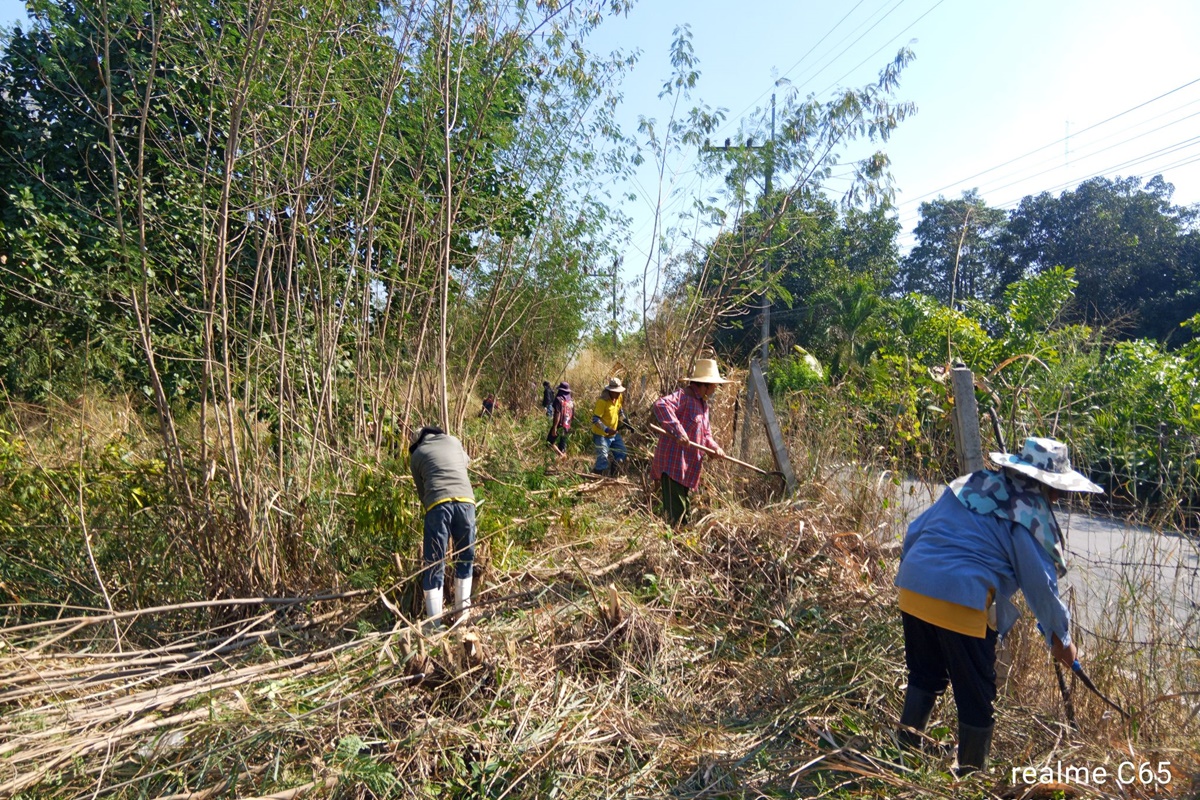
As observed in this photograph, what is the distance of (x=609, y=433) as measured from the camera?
764cm

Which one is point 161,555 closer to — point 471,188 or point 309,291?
point 309,291

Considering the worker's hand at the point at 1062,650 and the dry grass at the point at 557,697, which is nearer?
the worker's hand at the point at 1062,650

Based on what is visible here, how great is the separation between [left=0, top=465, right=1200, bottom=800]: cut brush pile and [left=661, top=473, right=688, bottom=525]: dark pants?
1245 millimetres

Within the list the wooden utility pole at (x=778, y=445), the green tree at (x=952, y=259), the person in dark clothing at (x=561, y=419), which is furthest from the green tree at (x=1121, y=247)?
the wooden utility pole at (x=778, y=445)

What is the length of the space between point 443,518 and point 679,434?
80.4 inches

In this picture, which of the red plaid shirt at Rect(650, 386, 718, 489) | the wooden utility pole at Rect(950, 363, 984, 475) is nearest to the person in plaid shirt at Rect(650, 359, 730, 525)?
the red plaid shirt at Rect(650, 386, 718, 489)

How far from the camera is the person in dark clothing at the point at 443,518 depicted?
4.00 m

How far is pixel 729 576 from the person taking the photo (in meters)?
4.53

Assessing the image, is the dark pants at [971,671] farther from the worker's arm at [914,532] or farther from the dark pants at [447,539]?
the dark pants at [447,539]

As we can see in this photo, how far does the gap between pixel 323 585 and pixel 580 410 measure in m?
7.65

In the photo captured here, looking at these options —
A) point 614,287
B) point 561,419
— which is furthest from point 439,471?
point 614,287

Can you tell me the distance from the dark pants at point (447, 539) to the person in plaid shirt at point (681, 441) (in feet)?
6.13

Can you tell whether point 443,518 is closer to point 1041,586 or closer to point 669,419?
point 669,419

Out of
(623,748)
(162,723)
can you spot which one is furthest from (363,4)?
(623,748)
